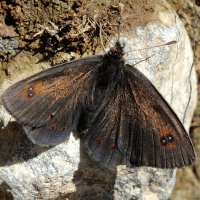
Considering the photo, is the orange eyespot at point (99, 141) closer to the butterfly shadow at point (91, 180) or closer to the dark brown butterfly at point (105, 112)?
the dark brown butterfly at point (105, 112)

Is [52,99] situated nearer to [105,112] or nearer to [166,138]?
[105,112]

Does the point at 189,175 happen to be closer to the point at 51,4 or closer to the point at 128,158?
the point at 128,158

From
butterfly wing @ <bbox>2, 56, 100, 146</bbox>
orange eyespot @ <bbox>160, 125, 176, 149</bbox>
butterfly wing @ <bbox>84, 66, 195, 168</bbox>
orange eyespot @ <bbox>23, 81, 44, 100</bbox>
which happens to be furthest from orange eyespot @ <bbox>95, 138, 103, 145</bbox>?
orange eyespot @ <bbox>23, 81, 44, 100</bbox>

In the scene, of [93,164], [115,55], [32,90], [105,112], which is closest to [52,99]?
[32,90]

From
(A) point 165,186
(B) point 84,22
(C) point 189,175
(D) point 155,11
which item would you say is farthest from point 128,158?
(C) point 189,175

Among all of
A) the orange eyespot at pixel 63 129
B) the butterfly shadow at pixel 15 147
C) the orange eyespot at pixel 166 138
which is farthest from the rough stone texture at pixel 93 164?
the orange eyespot at pixel 166 138

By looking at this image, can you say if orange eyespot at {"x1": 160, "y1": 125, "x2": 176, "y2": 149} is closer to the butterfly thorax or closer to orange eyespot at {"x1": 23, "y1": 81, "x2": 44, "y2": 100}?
the butterfly thorax
